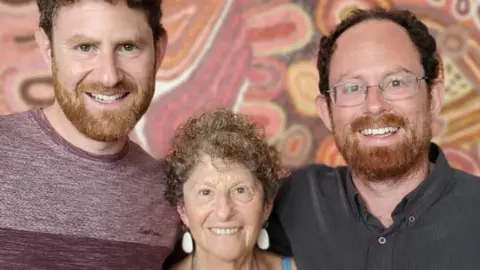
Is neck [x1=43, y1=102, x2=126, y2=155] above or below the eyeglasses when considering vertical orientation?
below

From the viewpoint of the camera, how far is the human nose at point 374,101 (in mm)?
1896

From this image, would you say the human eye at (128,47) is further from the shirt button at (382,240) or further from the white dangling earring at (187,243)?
the shirt button at (382,240)

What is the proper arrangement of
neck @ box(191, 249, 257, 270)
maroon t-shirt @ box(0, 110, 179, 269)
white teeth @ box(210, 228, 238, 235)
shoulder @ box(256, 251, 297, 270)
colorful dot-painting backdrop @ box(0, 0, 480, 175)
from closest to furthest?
1. maroon t-shirt @ box(0, 110, 179, 269)
2. white teeth @ box(210, 228, 238, 235)
3. neck @ box(191, 249, 257, 270)
4. shoulder @ box(256, 251, 297, 270)
5. colorful dot-painting backdrop @ box(0, 0, 480, 175)

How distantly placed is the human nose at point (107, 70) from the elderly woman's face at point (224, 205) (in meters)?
0.37

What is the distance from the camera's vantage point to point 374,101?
74.9 inches

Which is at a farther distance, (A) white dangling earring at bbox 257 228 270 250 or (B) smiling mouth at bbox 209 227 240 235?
(A) white dangling earring at bbox 257 228 270 250

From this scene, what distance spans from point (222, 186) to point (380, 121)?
0.53m

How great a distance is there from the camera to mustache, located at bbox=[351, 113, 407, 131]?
1882 mm

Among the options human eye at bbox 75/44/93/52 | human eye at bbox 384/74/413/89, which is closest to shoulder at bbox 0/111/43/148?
human eye at bbox 75/44/93/52

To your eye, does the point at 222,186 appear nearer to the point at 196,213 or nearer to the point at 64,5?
the point at 196,213

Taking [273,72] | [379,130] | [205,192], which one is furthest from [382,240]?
[273,72]

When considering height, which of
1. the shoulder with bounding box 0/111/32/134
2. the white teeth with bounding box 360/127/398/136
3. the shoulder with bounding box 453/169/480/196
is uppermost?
the shoulder with bounding box 0/111/32/134

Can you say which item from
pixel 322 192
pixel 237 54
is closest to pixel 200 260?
pixel 322 192

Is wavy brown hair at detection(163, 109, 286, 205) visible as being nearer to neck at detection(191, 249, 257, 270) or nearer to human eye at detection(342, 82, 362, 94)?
neck at detection(191, 249, 257, 270)
